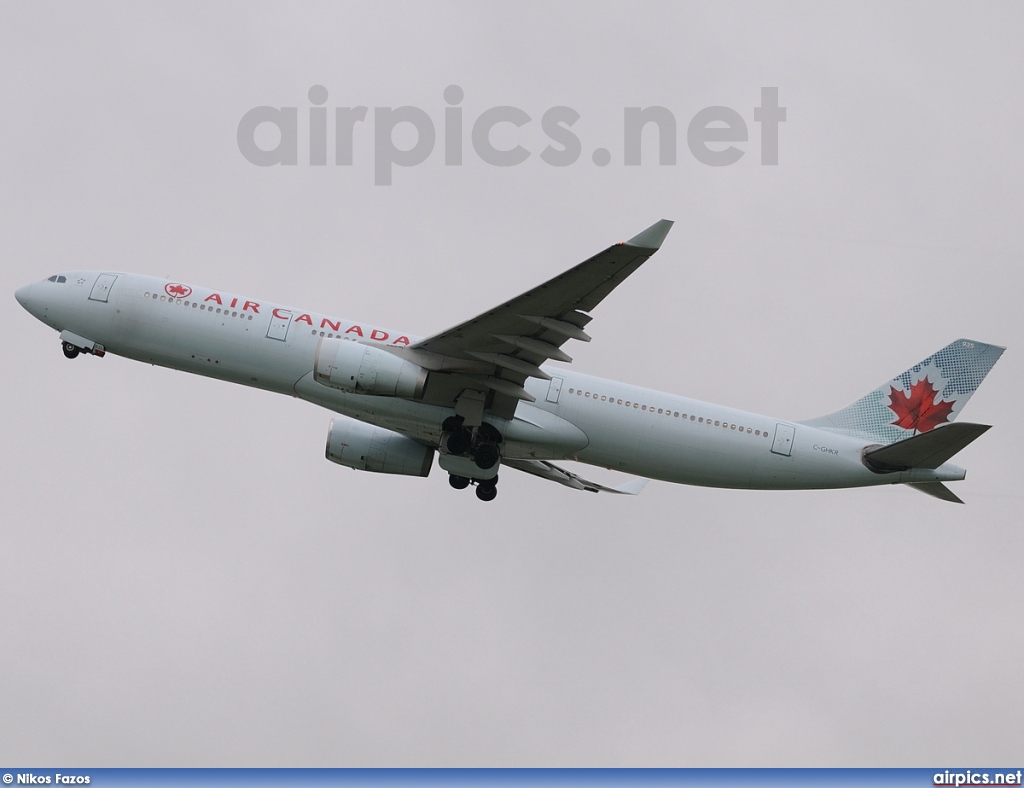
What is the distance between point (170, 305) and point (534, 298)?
11661 millimetres

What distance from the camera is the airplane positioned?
32.4 metres

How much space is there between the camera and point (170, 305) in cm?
3412

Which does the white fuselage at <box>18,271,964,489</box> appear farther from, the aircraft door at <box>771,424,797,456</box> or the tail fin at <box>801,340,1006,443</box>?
the tail fin at <box>801,340,1006,443</box>

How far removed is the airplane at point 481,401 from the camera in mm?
32438

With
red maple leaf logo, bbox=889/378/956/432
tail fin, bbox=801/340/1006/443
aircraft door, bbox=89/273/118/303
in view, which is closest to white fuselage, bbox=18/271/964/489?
aircraft door, bbox=89/273/118/303

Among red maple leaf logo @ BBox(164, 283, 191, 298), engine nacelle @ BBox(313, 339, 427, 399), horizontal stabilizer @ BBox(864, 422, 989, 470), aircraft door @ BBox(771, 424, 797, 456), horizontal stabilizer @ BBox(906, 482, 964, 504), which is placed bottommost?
horizontal stabilizer @ BBox(906, 482, 964, 504)

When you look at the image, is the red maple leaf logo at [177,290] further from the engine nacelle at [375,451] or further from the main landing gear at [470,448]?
the main landing gear at [470,448]

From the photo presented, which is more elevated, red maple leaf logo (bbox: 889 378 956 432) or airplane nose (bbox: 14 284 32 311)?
airplane nose (bbox: 14 284 32 311)

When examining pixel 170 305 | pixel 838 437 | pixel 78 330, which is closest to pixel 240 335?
pixel 170 305

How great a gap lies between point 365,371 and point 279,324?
381 cm

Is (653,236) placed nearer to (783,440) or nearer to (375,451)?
(783,440)

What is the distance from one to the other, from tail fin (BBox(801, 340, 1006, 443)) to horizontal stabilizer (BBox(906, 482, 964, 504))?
81.1 inches

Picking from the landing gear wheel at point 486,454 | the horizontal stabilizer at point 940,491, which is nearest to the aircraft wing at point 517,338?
the landing gear wheel at point 486,454

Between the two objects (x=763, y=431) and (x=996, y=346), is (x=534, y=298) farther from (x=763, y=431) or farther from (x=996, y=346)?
(x=996, y=346)
